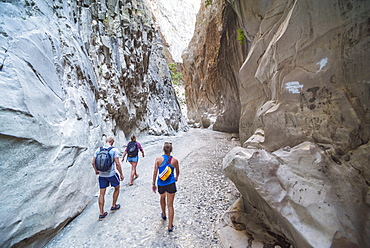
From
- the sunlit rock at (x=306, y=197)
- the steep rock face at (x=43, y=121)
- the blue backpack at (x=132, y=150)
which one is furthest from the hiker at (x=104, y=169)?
the sunlit rock at (x=306, y=197)

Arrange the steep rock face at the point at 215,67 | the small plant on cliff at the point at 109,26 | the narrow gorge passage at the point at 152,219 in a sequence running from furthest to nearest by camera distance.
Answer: the steep rock face at the point at 215,67 < the small plant on cliff at the point at 109,26 < the narrow gorge passage at the point at 152,219

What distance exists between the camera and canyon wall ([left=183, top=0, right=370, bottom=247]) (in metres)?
2.03

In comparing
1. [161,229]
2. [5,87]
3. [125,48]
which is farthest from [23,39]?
[125,48]

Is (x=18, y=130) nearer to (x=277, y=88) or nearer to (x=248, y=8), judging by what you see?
(x=277, y=88)

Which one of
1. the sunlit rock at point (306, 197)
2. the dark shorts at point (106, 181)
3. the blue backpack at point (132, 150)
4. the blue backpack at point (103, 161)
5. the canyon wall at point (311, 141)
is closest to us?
the sunlit rock at point (306, 197)

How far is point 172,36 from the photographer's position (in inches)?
2115

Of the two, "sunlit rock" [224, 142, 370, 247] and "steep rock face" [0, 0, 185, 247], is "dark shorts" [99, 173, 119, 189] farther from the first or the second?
"sunlit rock" [224, 142, 370, 247]

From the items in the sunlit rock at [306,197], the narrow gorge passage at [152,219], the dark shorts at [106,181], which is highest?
the sunlit rock at [306,197]

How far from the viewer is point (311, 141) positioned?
8.59 feet

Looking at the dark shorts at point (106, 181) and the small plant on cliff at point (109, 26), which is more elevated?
the small plant on cliff at point (109, 26)

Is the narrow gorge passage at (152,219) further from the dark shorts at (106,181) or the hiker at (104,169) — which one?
the dark shorts at (106,181)

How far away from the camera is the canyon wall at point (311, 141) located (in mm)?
2025

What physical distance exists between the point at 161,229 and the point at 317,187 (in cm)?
278

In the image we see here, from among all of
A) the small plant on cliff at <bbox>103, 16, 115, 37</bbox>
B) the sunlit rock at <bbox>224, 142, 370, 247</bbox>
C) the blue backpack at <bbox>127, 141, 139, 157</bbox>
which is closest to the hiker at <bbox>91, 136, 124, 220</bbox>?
the blue backpack at <bbox>127, 141, 139, 157</bbox>
